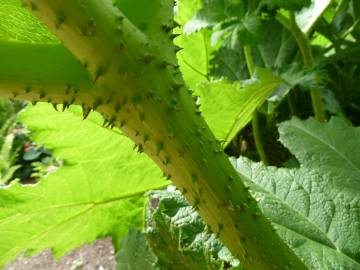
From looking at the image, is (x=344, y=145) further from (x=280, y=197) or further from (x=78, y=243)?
(x=78, y=243)

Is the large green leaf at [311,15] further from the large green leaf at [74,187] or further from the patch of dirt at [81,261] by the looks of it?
the patch of dirt at [81,261]

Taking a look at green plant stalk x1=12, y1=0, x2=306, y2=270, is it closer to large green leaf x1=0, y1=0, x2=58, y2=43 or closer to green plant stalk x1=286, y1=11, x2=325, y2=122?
large green leaf x1=0, y1=0, x2=58, y2=43

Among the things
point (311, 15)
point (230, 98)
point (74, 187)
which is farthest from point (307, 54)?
point (74, 187)

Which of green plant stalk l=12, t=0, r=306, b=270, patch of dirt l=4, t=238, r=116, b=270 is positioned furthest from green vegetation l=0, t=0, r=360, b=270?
patch of dirt l=4, t=238, r=116, b=270

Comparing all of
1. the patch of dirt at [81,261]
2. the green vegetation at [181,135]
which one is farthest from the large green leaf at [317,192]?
the patch of dirt at [81,261]

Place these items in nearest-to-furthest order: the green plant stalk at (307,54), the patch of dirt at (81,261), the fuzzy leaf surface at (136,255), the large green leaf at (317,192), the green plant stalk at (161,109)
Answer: the green plant stalk at (161,109), the fuzzy leaf surface at (136,255), the large green leaf at (317,192), the green plant stalk at (307,54), the patch of dirt at (81,261)

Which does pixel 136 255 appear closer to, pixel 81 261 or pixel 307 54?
pixel 307 54
